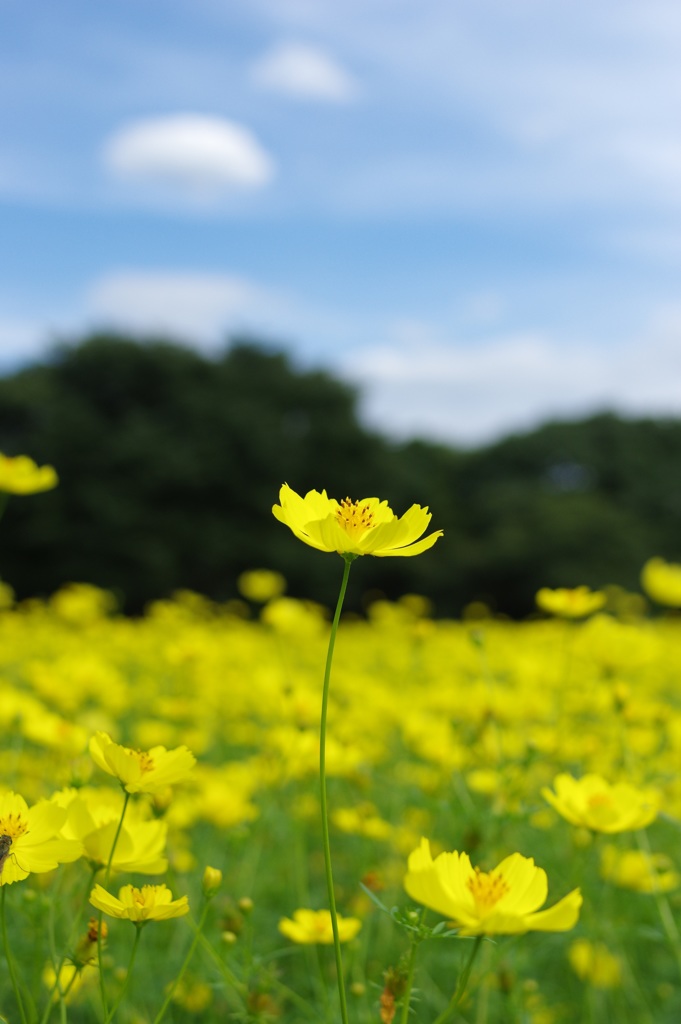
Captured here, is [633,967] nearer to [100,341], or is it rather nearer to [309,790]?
[309,790]

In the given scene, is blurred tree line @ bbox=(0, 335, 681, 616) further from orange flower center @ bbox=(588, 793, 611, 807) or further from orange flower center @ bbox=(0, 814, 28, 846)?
orange flower center @ bbox=(0, 814, 28, 846)

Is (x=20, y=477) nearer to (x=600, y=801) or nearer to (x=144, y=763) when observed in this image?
(x=144, y=763)

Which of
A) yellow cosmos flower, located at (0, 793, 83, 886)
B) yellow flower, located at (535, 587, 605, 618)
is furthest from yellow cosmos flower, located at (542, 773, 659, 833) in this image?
yellow flower, located at (535, 587, 605, 618)

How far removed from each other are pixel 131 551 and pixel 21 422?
291 cm

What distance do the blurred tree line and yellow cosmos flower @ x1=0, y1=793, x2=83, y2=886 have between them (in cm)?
1263

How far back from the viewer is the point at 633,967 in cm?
217

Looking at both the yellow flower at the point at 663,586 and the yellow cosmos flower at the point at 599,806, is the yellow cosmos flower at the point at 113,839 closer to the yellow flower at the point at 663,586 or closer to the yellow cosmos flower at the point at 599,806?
the yellow cosmos flower at the point at 599,806

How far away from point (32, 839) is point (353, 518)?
38cm

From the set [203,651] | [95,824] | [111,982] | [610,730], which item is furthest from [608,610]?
[95,824]

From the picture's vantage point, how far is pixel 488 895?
73 cm

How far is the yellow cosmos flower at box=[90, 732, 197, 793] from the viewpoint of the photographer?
867 millimetres

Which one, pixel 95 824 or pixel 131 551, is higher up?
pixel 95 824

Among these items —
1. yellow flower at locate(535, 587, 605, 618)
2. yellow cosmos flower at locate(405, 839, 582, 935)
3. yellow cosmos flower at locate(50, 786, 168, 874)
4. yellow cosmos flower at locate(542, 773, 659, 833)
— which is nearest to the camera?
yellow cosmos flower at locate(405, 839, 582, 935)

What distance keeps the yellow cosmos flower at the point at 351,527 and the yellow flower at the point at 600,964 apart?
4.37 feet
